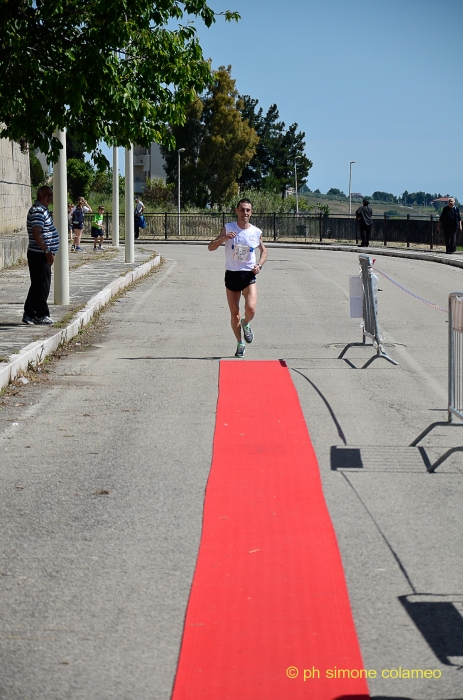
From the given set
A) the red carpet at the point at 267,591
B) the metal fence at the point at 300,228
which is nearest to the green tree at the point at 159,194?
the metal fence at the point at 300,228

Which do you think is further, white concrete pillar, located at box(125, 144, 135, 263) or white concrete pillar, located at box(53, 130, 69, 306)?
white concrete pillar, located at box(125, 144, 135, 263)

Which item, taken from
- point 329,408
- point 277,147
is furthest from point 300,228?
point 277,147

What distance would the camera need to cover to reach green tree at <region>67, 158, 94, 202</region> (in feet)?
250

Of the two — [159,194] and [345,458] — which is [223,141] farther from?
[345,458]

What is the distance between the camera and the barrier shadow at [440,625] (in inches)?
157

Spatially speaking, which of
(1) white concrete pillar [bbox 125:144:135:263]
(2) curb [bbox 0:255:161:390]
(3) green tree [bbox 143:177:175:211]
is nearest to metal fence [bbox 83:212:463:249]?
(1) white concrete pillar [bbox 125:144:135:263]

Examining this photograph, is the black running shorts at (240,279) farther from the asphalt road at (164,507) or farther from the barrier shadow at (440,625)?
the barrier shadow at (440,625)

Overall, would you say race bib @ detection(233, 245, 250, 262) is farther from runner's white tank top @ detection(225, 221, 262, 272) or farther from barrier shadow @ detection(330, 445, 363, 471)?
barrier shadow @ detection(330, 445, 363, 471)

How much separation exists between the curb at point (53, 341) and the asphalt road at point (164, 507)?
1.11 feet

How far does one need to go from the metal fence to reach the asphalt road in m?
29.4

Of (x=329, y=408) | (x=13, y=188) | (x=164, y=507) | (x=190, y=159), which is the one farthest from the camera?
(x=190, y=159)

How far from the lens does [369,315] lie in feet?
39.5

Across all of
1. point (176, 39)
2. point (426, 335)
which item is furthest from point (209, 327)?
point (176, 39)

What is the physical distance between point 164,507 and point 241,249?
604 centimetres
